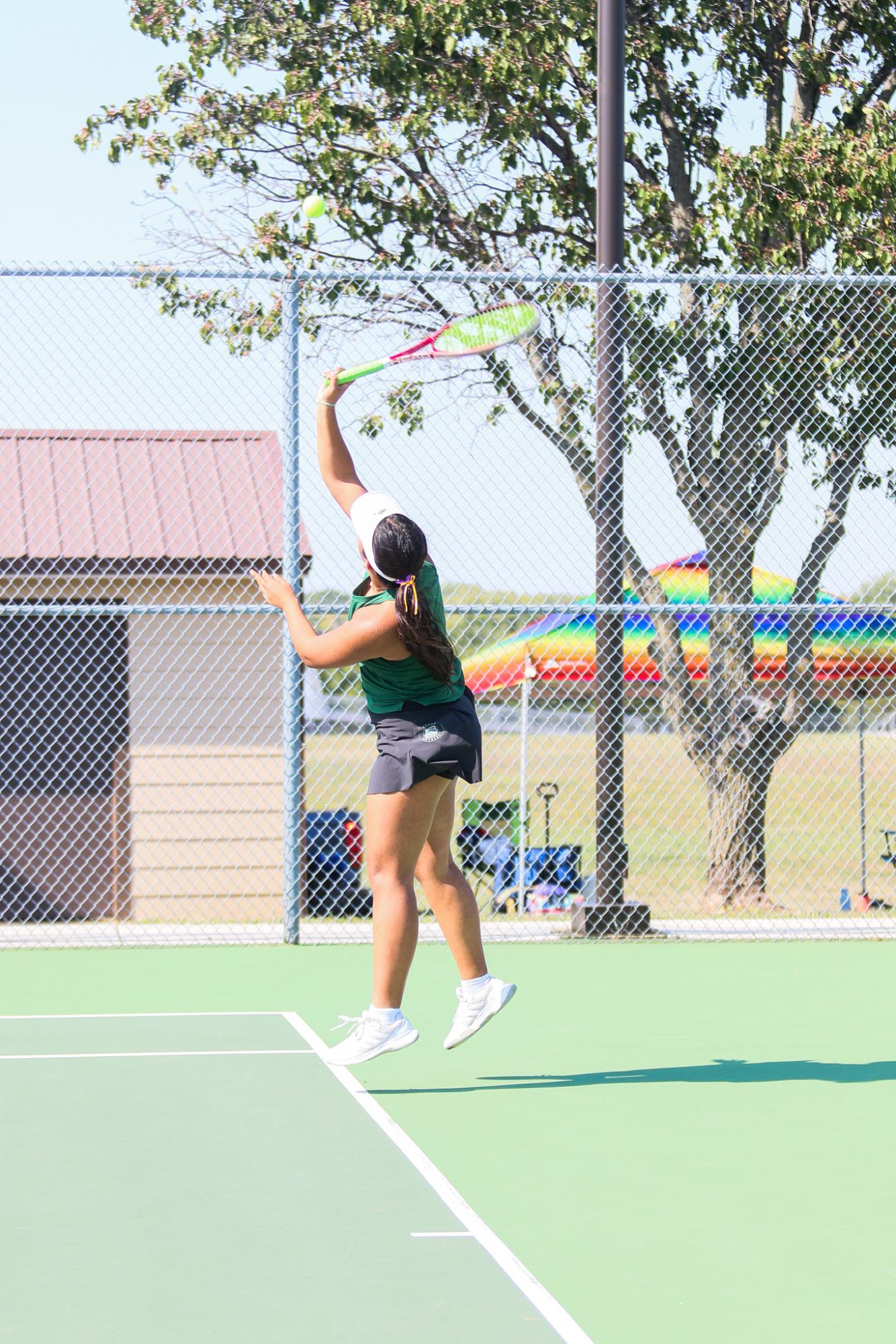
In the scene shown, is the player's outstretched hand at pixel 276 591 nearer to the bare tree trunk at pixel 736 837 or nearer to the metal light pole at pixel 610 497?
the metal light pole at pixel 610 497

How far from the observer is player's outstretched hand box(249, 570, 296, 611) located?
5.52m

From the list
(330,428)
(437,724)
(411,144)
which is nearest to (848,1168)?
(437,724)

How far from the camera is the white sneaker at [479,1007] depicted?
232 inches

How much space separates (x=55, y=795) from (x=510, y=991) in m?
6.58

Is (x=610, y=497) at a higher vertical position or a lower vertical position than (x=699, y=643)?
higher

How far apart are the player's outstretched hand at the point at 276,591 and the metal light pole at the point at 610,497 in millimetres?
3618

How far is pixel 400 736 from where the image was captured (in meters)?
5.68

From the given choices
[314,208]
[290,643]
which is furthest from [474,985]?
[314,208]

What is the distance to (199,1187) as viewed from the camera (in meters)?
4.60

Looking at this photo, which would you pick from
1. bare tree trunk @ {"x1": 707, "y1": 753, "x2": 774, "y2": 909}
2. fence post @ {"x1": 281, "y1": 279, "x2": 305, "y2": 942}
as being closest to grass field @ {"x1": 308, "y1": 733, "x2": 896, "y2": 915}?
bare tree trunk @ {"x1": 707, "y1": 753, "x2": 774, "y2": 909}

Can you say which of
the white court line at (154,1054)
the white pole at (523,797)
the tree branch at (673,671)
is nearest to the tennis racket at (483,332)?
the white court line at (154,1054)

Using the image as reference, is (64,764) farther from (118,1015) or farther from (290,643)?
(118,1015)

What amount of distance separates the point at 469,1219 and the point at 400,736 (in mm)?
1815

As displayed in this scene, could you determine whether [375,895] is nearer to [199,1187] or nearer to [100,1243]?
[199,1187]
